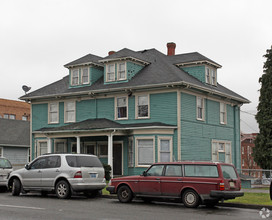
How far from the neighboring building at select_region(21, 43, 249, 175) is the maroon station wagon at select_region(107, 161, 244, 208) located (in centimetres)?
1084

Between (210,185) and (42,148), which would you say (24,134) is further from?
(210,185)

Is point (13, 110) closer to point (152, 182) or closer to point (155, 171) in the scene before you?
point (155, 171)

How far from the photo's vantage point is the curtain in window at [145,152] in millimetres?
26500

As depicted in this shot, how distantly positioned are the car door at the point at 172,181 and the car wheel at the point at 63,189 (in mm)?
3956

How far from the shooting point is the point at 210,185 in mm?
13711

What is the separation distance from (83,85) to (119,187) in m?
16.6

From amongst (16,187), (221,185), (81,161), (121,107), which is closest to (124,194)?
(81,161)

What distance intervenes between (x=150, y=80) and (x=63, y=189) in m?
12.5

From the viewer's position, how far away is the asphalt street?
1155 cm

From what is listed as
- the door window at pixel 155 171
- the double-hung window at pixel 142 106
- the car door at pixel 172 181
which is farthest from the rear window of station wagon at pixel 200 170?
the double-hung window at pixel 142 106

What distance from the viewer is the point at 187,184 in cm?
1415

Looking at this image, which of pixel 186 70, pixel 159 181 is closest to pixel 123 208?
pixel 159 181

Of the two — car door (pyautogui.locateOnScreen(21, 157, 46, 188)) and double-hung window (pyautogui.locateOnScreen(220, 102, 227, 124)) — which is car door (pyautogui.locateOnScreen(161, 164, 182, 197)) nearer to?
car door (pyautogui.locateOnScreen(21, 157, 46, 188))

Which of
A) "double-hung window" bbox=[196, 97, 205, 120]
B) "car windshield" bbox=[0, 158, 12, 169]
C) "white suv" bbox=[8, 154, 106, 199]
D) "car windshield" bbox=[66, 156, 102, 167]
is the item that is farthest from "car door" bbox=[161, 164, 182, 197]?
"double-hung window" bbox=[196, 97, 205, 120]
